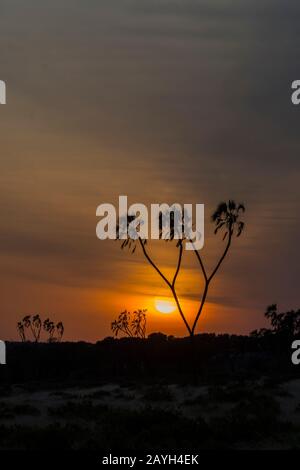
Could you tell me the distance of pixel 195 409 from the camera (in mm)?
28453

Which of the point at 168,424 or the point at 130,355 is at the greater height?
the point at 168,424

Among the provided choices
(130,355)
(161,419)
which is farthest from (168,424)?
(130,355)

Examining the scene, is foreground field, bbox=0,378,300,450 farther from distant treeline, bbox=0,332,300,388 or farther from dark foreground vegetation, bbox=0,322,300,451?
distant treeline, bbox=0,332,300,388

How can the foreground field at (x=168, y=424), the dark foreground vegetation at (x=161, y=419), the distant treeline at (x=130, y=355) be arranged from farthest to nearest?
the distant treeline at (x=130, y=355), the dark foreground vegetation at (x=161, y=419), the foreground field at (x=168, y=424)

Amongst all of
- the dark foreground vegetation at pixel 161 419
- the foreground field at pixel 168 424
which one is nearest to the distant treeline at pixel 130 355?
the dark foreground vegetation at pixel 161 419

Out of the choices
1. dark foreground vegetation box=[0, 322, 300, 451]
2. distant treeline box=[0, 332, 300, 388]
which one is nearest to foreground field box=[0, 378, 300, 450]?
dark foreground vegetation box=[0, 322, 300, 451]

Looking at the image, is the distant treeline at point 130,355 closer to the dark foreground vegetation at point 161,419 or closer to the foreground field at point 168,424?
the dark foreground vegetation at point 161,419

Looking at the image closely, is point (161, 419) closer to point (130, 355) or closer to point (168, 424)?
point (168, 424)

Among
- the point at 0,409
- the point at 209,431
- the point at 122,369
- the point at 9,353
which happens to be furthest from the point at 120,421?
the point at 9,353

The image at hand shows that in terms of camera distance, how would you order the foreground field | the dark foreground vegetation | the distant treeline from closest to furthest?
the foreground field → the dark foreground vegetation → the distant treeline

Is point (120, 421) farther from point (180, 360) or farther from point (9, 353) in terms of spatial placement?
A: point (9, 353)

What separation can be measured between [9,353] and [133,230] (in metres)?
64.1

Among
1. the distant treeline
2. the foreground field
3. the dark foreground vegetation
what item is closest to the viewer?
the foreground field

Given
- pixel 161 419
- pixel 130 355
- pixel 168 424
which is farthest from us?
pixel 130 355
